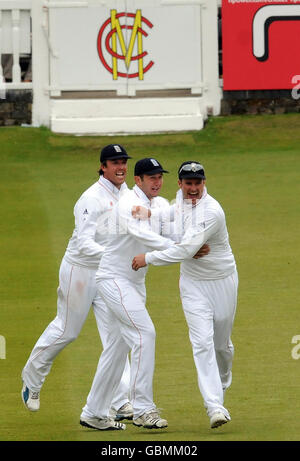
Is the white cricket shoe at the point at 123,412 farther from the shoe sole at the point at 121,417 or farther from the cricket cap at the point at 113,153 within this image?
the cricket cap at the point at 113,153

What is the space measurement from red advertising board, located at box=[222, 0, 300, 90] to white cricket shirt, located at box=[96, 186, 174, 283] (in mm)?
9468

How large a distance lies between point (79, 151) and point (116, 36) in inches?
69.4

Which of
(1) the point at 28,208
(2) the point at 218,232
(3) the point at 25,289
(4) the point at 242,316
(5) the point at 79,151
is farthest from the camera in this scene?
(5) the point at 79,151

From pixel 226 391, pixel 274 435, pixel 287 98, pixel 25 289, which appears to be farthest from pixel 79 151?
pixel 274 435

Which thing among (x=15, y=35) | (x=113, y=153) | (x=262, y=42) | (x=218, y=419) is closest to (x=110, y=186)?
(x=113, y=153)

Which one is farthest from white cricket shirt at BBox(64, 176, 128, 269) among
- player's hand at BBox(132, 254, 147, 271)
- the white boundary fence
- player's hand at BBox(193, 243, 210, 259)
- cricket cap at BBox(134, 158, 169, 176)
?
the white boundary fence

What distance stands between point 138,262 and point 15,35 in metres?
10.5

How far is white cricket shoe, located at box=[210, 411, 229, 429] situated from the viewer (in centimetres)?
874

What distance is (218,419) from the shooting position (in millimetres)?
8742

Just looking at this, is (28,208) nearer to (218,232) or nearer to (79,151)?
(79,151)

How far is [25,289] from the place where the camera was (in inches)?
543

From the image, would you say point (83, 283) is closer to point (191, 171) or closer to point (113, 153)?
point (113, 153)
